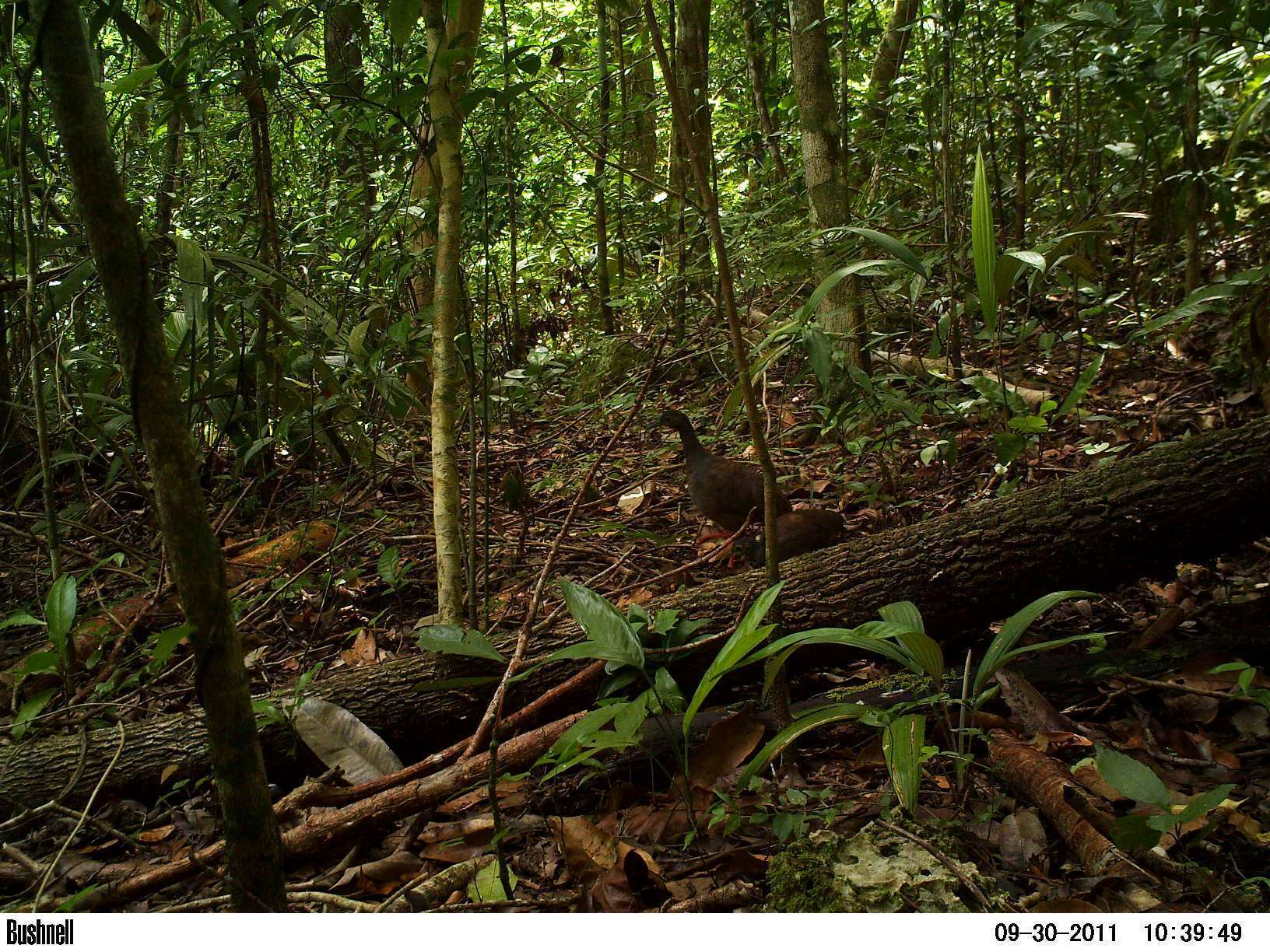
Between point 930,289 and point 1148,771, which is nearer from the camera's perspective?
point 1148,771

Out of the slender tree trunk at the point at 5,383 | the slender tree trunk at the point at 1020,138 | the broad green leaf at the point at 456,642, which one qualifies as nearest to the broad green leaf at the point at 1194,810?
the broad green leaf at the point at 456,642

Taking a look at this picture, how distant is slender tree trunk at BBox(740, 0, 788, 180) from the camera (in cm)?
562

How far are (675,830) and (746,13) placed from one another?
203 inches

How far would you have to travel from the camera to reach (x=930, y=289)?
495cm

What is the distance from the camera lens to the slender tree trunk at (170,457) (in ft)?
3.77

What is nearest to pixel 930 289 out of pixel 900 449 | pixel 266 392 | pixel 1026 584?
pixel 900 449

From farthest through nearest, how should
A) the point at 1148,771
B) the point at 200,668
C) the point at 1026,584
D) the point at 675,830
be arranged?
1. the point at 1026,584
2. the point at 675,830
3. the point at 1148,771
4. the point at 200,668

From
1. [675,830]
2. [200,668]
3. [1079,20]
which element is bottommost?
[675,830]

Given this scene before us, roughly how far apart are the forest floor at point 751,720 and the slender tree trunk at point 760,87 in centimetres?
217

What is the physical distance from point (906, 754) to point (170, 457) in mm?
1476

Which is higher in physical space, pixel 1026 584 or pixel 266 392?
pixel 266 392

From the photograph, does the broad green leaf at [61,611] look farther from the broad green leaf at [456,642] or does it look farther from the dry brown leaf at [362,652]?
the broad green leaf at [456,642]
